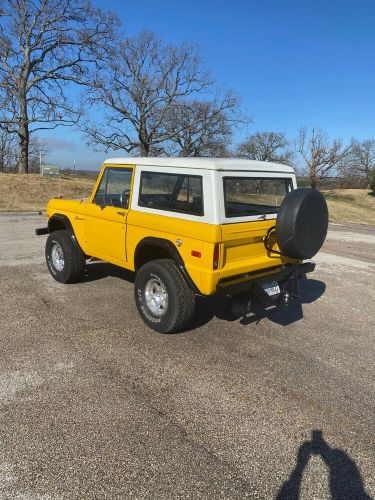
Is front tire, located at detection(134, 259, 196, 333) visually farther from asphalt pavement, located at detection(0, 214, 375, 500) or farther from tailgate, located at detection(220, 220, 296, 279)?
tailgate, located at detection(220, 220, 296, 279)

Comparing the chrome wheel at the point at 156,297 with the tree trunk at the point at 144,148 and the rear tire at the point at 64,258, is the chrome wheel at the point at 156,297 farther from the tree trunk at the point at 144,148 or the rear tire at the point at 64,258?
the tree trunk at the point at 144,148

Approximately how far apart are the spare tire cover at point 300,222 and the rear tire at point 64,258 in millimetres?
3144

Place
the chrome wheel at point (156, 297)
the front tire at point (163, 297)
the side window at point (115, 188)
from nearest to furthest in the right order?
the front tire at point (163, 297)
the chrome wheel at point (156, 297)
the side window at point (115, 188)

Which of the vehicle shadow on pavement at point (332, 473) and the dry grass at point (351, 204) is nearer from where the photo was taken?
the vehicle shadow on pavement at point (332, 473)

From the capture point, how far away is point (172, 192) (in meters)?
4.30

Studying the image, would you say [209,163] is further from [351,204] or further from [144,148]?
[144,148]

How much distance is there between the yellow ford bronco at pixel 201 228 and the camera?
12.8 feet

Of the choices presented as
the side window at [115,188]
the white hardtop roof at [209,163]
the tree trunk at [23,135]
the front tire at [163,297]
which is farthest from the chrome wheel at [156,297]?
the tree trunk at [23,135]

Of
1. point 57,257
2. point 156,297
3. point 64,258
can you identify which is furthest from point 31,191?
point 156,297

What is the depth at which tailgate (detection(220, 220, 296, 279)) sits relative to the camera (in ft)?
12.8

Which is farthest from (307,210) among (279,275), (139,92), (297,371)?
(139,92)

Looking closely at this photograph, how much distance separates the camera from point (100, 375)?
11.7ft

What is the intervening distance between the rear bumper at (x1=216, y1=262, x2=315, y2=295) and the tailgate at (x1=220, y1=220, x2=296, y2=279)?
2.6 inches

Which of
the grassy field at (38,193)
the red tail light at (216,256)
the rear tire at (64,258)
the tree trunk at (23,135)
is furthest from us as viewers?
the tree trunk at (23,135)
